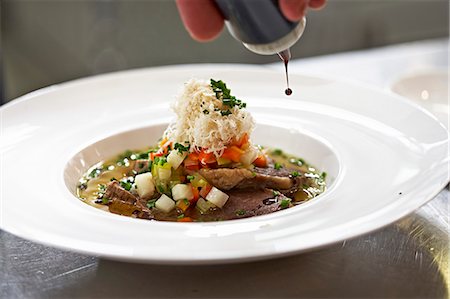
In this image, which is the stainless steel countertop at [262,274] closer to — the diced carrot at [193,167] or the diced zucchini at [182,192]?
the diced zucchini at [182,192]

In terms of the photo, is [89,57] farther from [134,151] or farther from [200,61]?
[134,151]

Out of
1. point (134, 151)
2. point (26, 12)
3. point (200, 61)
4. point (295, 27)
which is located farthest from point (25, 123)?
point (200, 61)

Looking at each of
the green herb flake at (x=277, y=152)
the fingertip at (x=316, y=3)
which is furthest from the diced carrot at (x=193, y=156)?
the fingertip at (x=316, y=3)

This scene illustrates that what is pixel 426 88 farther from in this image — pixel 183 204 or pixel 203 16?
pixel 203 16

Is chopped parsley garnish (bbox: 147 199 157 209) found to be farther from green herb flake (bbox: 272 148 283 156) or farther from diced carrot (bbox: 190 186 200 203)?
green herb flake (bbox: 272 148 283 156)

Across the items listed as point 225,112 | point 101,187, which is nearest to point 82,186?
point 101,187

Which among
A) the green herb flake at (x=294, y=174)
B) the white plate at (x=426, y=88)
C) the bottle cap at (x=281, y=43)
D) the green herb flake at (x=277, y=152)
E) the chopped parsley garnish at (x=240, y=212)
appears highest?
the bottle cap at (x=281, y=43)

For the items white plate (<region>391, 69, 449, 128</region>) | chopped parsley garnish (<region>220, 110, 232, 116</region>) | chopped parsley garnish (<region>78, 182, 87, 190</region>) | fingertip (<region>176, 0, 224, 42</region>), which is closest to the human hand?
fingertip (<region>176, 0, 224, 42</region>)
